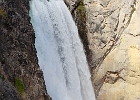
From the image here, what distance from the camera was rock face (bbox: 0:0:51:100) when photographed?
1032 cm

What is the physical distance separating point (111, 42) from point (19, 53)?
31.5 feet

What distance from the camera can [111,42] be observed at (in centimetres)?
1977

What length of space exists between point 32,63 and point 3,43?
5.87ft

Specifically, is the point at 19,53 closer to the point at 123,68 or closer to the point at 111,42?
the point at 111,42

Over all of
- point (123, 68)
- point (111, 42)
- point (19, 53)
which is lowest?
point (123, 68)

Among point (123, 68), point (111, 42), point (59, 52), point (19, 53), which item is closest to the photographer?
point (19, 53)

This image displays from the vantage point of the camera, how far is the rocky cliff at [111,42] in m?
19.5

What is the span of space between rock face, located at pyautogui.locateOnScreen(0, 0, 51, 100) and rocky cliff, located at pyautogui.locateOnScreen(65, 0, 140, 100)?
711 centimetres

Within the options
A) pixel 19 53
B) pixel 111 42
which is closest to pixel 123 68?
pixel 111 42

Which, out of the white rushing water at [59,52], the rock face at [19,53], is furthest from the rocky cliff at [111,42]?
the rock face at [19,53]

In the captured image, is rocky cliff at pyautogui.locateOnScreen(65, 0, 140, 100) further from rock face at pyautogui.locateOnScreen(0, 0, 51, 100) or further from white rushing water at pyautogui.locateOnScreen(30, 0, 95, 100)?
rock face at pyautogui.locateOnScreen(0, 0, 51, 100)

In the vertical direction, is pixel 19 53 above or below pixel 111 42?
above

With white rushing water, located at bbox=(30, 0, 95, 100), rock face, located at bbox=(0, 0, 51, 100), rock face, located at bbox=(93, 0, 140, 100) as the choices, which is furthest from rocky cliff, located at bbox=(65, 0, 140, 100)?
rock face, located at bbox=(0, 0, 51, 100)

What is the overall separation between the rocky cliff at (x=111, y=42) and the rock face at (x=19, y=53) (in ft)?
23.3
